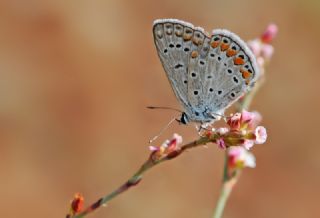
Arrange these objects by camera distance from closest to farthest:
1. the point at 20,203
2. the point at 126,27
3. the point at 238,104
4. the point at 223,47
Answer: the point at 223,47, the point at 238,104, the point at 20,203, the point at 126,27

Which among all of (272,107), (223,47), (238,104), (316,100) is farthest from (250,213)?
(223,47)

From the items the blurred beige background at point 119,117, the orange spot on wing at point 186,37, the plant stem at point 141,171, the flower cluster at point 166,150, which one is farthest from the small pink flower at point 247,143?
the blurred beige background at point 119,117

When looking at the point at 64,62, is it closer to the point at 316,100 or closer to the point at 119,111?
the point at 119,111

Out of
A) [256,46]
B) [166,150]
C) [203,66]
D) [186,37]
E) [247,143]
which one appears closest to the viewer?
[247,143]

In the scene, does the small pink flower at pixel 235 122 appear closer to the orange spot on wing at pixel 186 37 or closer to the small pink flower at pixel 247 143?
the small pink flower at pixel 247 143

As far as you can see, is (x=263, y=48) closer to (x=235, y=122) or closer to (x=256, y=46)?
(x=256, y=46)

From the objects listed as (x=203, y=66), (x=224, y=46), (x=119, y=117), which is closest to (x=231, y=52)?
(x=224, y=46)
